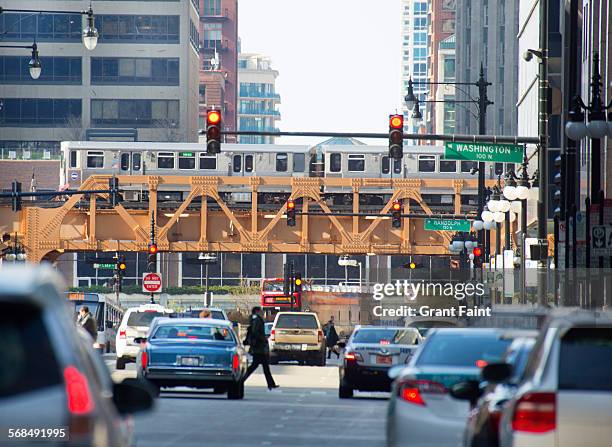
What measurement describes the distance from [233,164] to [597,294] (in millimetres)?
49718

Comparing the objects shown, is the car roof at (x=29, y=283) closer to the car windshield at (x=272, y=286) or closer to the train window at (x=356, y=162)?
the train window at (x=356, y=162)

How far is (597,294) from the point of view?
29.9 meters

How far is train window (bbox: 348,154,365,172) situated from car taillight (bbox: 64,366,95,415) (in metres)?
71.9

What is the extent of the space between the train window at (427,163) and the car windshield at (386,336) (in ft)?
166

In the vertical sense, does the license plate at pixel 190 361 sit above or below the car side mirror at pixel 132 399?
below

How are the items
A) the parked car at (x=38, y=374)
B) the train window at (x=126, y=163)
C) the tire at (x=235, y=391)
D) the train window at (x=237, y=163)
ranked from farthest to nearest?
the train window at (x=237, y=163) < the train window at (x=126, y=163) < the tire at (x=235, y=391) < the parked car at (x=38, y=374)

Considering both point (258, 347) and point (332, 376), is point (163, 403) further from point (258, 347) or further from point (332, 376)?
point (332, 376)

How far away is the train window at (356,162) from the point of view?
7819 centimetres

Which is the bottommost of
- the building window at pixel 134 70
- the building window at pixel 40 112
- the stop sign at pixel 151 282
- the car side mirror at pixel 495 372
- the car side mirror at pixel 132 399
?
the stop sign at pixel 151 282

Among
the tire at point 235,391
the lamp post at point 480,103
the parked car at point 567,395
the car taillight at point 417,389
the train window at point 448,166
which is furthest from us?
the train window at point 448,166

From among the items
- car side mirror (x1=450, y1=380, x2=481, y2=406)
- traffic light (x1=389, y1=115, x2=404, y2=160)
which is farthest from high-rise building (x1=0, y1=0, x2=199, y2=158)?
car side mirror (x1=450, y1=380, x2=481, y2=406)

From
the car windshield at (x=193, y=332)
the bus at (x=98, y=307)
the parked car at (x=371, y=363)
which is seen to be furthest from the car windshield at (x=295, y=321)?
the car windshield at (x=193, y=332)

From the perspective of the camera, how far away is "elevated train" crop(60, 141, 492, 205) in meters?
77.8

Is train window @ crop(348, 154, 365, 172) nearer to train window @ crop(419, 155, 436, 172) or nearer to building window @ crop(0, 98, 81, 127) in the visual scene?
train window @ crop(419, 155, 436, 172)
